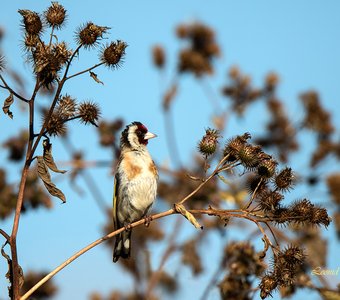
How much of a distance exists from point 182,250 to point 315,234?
5.24 feet

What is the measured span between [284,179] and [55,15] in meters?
1.99

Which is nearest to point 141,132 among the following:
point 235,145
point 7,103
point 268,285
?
point 235,145

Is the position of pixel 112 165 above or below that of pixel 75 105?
above

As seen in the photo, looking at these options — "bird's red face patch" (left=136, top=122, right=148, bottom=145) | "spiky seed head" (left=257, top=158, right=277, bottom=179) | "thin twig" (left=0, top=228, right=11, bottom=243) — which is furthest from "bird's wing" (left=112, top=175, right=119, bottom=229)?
"thin twig" (left=0, top=228, right=11, bottom=243)

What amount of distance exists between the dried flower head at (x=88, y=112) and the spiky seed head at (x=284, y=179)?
4.48 ft

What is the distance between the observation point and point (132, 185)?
7.39 meters

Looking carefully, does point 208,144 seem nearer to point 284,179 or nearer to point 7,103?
point 284,179

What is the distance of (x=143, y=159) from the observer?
297 inches

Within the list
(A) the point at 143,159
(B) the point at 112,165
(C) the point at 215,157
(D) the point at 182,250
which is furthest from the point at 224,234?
(C) the point at 215,157

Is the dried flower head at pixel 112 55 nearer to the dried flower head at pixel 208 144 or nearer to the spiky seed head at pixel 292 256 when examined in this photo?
the dried flower head at pixel 208 144

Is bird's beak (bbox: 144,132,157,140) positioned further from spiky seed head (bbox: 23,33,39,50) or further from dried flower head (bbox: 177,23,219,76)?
spiky seed head (bbox: 23,33,39,50)

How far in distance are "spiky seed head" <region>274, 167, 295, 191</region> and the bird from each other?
279 cm

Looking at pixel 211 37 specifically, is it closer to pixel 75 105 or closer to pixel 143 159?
pixel 143 159

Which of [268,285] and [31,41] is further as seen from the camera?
[31,41]
